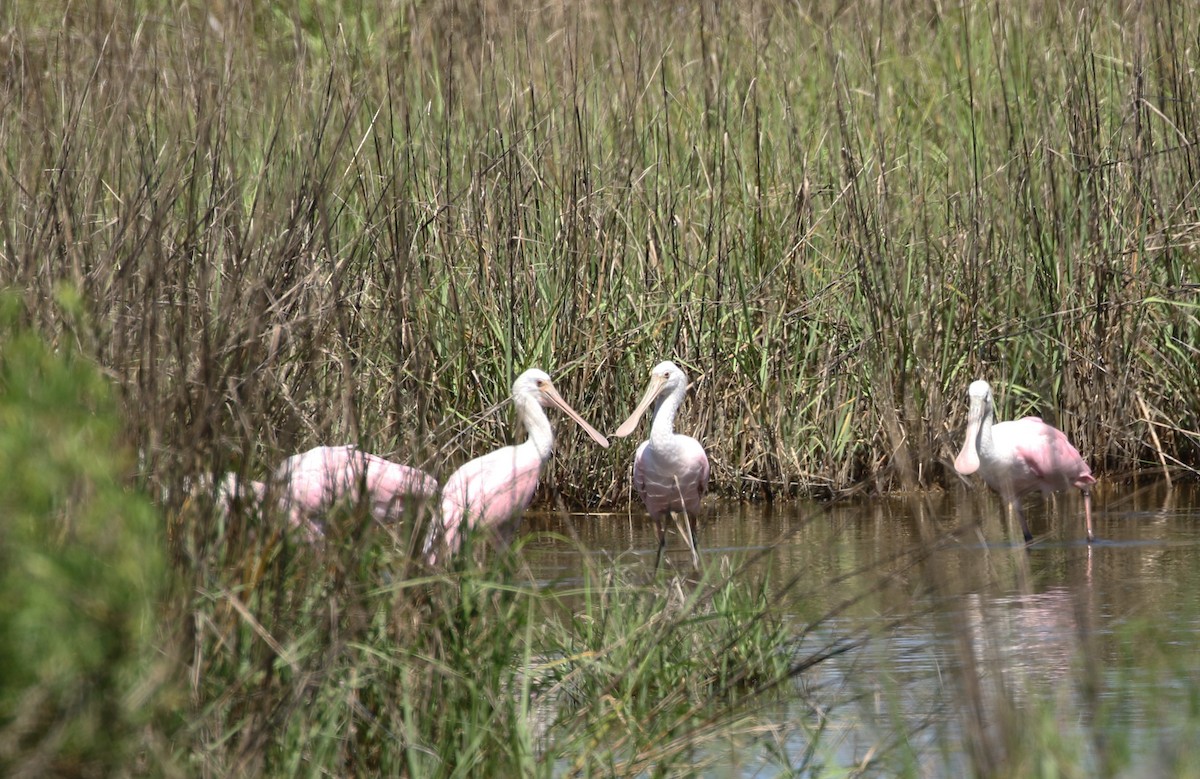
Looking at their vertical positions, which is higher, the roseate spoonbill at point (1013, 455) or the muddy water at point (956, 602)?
the roseate spoonbill at point (1013, 455)

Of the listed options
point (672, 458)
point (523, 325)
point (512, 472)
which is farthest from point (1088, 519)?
point (512, 472)

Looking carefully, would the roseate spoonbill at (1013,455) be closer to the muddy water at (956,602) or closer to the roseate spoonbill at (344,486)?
the muddy water at (956,602)

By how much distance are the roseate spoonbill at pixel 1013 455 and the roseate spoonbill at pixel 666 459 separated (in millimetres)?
1107

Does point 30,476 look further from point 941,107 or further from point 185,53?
point 941,107

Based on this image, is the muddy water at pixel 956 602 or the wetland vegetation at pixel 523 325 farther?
the muddy water at pixel 956 602

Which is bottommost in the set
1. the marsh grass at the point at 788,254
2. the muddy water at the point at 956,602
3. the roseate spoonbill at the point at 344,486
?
the muddy water at the point at 956,602

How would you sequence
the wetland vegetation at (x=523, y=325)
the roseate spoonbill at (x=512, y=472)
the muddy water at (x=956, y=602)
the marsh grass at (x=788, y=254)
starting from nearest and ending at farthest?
1. the wetland vegetation at (x=523, y=325)
2. the muddy water at (x=956, y=602)
3. the roseate spoonbill at (x=512, y=472)
4. the marsh grass at (x=788, y=254)

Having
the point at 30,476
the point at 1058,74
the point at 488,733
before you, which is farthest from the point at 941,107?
the point at 30,476

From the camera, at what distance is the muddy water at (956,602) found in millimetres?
3365

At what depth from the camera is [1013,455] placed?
7.61 meters

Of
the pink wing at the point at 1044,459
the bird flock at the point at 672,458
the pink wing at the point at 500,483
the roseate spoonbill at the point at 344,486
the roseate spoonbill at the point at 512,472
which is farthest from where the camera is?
the pink wing at the point at 1044,459

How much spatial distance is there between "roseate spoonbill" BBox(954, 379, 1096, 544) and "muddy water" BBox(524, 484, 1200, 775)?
25 centimetres

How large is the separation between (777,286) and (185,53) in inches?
131

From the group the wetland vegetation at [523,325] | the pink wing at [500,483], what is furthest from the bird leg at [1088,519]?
the pink wing at [500,483]
